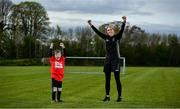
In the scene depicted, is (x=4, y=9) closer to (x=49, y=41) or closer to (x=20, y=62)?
(x=49, y=41)

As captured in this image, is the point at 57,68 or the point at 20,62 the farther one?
the point at 20,62

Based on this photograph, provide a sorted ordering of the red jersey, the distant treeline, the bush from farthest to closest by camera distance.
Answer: the distant treeline
the bush
the red jersey

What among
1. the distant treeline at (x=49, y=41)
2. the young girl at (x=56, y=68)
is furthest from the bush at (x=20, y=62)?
the young girl at (x=56, y=68)

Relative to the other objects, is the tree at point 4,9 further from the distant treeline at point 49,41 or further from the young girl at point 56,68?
the young girl at point 56,68

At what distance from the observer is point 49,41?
100m

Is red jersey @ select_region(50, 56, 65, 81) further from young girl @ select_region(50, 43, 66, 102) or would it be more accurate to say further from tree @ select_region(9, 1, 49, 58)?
tree @ select_region(9, 1, 49, 58)

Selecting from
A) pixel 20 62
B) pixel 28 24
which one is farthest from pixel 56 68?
pixel 28 24

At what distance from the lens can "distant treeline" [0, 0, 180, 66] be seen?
9388cm

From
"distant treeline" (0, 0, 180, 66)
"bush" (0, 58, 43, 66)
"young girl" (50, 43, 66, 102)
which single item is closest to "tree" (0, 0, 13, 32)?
"distant treeline" (0, 0, 180, 66)

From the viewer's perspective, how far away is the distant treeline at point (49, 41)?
308 ft

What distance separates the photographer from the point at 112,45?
14.8 metres

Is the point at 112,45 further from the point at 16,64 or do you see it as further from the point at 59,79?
the point at 16,64

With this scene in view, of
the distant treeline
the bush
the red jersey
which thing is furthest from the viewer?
the distant treeline

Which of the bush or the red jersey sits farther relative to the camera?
the bush
